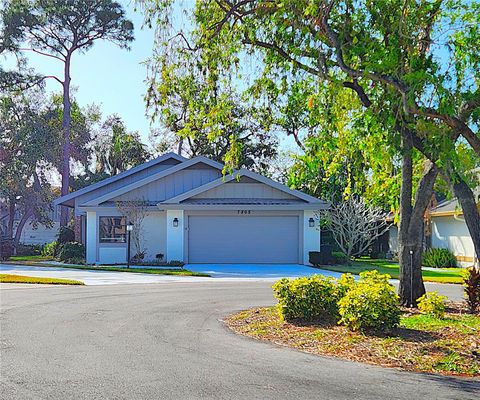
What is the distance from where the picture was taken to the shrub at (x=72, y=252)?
2828 cm

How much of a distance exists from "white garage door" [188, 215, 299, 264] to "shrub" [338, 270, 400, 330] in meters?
17.0

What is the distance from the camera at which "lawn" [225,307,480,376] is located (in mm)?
7367

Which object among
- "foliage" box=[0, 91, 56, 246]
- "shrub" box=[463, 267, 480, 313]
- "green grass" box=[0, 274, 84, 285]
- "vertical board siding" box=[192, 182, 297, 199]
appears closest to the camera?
"shrub" box=[463, 267, 480, 313]

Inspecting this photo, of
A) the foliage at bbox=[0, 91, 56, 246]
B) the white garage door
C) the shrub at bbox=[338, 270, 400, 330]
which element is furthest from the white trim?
Answer: the shrub at bbox=[338, 270, 400, 330]

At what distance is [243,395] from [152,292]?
1026 centimetres

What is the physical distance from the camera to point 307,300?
398 inches

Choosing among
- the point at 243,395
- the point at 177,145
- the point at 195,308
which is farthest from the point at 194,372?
the point at 177,145

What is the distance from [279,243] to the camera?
2633cm

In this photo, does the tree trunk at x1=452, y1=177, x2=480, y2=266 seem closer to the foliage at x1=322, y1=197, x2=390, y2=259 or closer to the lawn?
the lawn

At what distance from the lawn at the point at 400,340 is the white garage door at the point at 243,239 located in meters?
15.4

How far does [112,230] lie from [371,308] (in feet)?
64.8

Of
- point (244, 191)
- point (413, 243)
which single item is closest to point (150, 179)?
point (244, 191)

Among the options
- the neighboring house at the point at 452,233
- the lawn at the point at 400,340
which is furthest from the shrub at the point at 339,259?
the lawn at the point at 400,340

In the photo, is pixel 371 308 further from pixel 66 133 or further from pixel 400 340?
pixel 66 133
